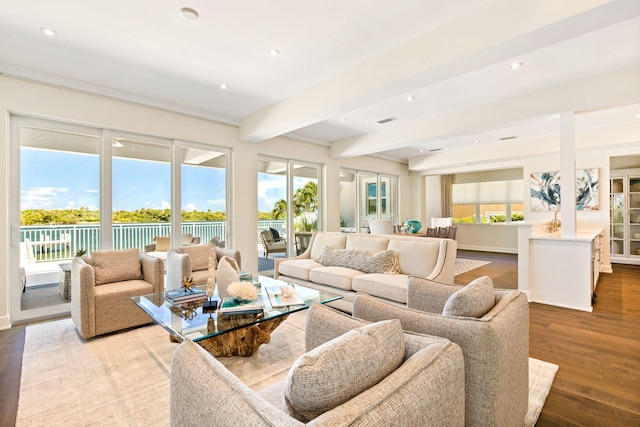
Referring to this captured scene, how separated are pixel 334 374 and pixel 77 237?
4481 mm

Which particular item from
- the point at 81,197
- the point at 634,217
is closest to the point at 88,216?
the point at 81,197

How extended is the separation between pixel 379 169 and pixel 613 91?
16.9 feet

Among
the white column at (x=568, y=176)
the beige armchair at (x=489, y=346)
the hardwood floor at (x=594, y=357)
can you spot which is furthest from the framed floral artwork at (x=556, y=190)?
the beige armchair at (x=489, y=346)

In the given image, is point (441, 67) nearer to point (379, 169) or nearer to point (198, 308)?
point (198, 308)

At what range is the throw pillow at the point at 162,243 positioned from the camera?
464 centimetres

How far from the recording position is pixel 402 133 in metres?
5.82

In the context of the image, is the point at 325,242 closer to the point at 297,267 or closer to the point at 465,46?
the point at 297,267

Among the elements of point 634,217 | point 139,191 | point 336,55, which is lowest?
point 634,217

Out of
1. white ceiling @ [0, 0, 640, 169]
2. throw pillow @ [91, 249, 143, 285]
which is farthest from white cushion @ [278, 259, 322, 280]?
white ceiling @ [0, 0, 640, 169]

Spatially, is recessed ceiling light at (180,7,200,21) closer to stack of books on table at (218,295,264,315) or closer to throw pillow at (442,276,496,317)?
stack of books on table at (218,295,264,315)

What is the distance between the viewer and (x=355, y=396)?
902mm

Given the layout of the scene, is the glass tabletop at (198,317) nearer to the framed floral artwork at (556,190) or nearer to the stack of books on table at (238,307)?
the stack of books on table at (238,307)

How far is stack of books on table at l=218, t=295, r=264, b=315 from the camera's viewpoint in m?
2.34

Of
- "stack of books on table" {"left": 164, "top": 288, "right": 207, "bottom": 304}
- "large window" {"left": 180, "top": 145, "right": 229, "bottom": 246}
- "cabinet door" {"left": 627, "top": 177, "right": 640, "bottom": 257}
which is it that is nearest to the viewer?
"stack of books on table" {"left": 164, "top": 288, "right": 207, "bottom": 304}
